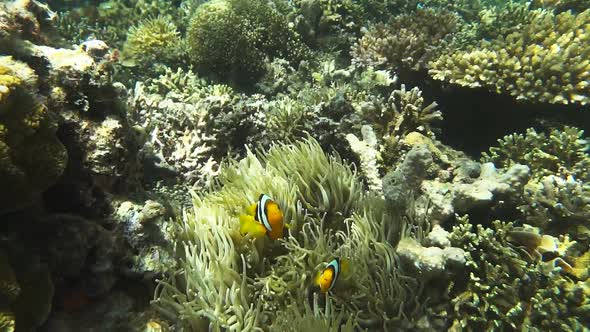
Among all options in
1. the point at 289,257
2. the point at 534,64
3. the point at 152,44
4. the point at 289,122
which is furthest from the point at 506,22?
the point at 152,44

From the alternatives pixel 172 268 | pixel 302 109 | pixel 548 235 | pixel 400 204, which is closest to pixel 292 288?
pixel 172 268

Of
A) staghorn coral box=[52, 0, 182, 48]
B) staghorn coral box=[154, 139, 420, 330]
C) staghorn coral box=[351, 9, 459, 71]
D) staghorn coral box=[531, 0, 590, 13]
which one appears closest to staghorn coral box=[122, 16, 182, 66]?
staghorn coral box=[52, 0, 182, 48]

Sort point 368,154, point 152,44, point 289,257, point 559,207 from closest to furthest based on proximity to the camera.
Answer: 1. point 289,257
2. point 559,207
3. point 368,154
4. point 152,44

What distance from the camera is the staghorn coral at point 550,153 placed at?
4.23 m

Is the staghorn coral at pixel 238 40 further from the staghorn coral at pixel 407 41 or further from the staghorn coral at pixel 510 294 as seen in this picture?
the staghorn coral at pixel 510 294

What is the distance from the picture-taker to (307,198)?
372 cm

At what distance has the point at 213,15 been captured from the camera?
675 centimetres

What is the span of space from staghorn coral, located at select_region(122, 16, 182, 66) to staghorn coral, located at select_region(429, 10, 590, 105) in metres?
4.95

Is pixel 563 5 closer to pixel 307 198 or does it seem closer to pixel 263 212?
pixel 307 198

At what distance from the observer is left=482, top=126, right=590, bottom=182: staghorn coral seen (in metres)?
4.23

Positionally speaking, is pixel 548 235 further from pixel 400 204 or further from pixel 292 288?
pixel 292 288

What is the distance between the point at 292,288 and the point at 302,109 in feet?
9.13

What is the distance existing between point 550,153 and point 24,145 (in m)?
Answer: 5.14

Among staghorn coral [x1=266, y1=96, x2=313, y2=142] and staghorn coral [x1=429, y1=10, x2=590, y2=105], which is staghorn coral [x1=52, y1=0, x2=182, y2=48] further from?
staghorn coral [x1=429, y1=10, x2=590, y2=105]
